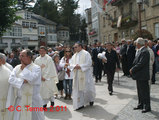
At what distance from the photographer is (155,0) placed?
19.9m

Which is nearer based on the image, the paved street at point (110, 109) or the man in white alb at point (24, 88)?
the man in white alb at point (24, 88)

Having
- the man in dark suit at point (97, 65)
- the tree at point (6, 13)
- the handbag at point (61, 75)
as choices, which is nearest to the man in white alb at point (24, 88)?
the handbag at point (61, 75)

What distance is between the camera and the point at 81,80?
20.9 feet

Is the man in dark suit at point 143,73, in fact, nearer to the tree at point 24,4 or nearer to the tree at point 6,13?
the tree at point 6,13

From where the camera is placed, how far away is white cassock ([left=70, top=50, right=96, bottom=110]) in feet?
20.7

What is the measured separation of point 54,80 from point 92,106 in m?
1.48

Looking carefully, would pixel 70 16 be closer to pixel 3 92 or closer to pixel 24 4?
pixel 24 4

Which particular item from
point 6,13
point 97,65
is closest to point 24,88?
point 97,65

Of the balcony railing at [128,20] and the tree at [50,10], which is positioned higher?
the tree at [50,10]

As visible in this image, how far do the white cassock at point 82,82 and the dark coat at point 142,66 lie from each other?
1.55 m

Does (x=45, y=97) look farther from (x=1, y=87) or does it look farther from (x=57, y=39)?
(x=57, y=39)

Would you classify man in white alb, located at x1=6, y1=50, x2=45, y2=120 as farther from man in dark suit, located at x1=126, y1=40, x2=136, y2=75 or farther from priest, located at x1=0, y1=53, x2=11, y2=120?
man in dark suit, located at x1=126, y1=40, x2=136, y2=75

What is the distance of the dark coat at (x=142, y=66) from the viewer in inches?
210

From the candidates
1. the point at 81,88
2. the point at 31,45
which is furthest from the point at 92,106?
the point at 31,45
